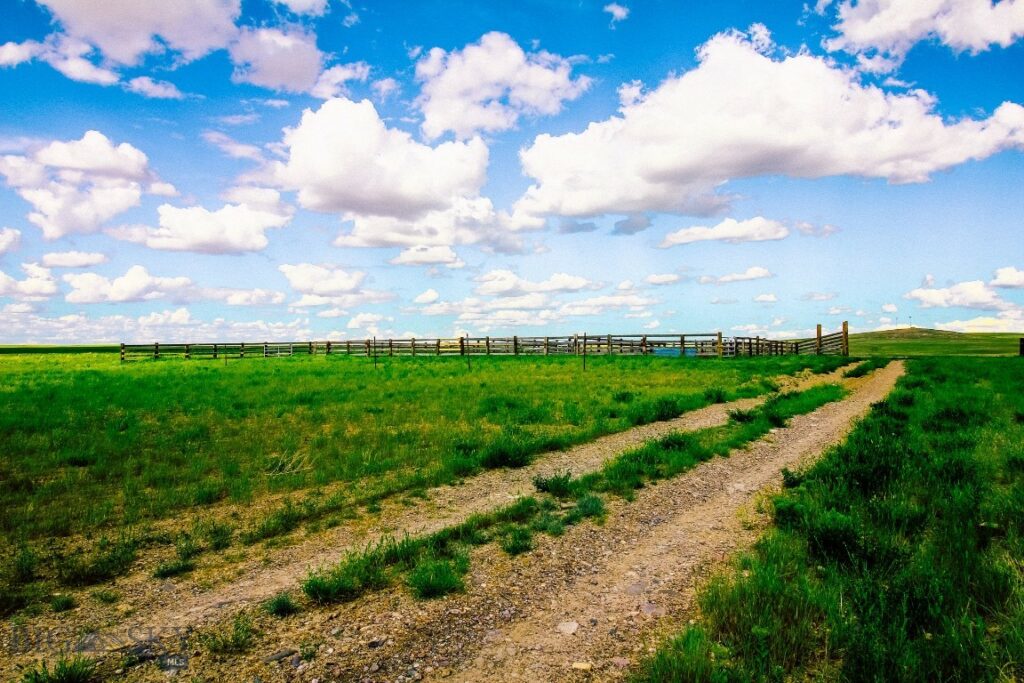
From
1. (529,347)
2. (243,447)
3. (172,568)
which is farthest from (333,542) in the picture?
(529,347)

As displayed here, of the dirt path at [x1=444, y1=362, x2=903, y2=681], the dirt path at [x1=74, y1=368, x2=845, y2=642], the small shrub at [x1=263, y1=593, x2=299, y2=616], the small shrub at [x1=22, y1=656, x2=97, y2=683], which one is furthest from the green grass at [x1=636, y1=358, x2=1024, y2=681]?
the small shrub at [x1=22, y1=656, x2=97, y2=683]

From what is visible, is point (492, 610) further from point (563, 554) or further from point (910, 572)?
point (910, 572)

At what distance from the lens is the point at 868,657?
3633 mm

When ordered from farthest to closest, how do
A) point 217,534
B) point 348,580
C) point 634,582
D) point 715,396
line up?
1. point 715,396
2. point 217,534
3. point 348,580
4. point 634,582

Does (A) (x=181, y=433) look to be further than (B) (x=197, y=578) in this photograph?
Yes

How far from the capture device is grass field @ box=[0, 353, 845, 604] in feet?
24.9

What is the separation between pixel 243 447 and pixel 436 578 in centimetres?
911

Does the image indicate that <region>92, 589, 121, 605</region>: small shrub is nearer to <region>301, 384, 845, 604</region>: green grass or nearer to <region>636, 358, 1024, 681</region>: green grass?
<region>301, 384, 845, 604</region>: green grass

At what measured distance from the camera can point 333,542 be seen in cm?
682

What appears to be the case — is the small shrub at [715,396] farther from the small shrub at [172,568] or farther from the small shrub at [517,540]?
the small shrub at [172,568]

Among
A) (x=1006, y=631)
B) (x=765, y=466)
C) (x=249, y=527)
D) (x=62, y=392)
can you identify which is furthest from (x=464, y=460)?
(x=62, y=392)

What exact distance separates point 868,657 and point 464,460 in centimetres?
729

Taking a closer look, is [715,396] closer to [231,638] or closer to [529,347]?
[231,638]

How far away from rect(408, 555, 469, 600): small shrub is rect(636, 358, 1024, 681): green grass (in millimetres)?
2094
